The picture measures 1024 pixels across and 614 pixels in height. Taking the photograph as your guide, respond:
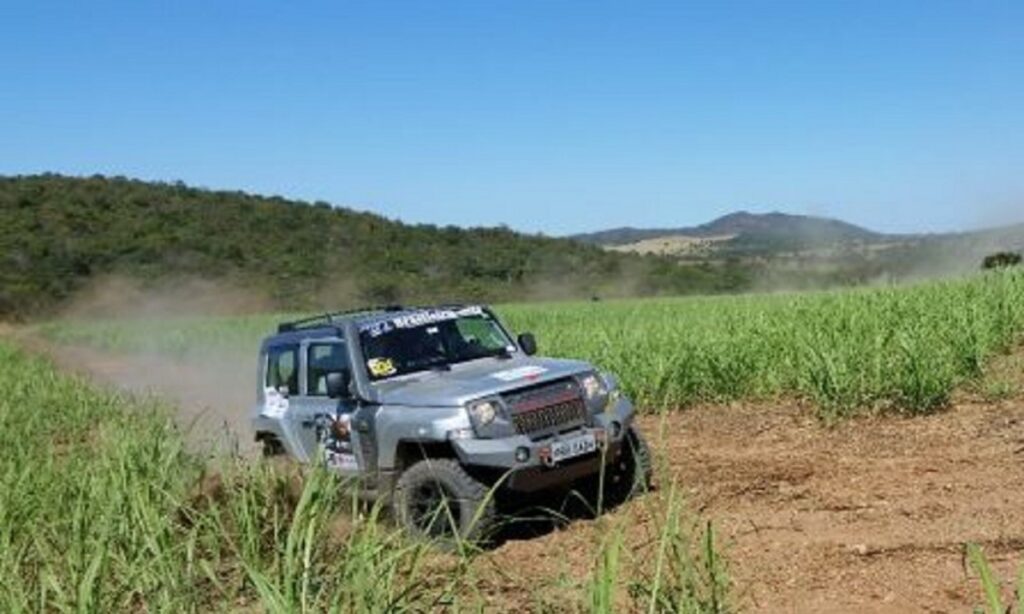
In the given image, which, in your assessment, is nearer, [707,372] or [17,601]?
[17,601]

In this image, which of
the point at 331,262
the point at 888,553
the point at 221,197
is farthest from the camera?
the point at 221,197

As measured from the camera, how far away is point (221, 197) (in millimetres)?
101500

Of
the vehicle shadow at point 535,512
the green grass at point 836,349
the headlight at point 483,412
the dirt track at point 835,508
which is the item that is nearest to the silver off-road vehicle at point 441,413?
the headlight at point 483,412

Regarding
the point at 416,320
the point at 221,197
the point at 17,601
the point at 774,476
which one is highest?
the point at 221,197

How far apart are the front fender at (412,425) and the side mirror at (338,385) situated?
40 centimetres

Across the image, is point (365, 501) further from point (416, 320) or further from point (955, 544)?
point (955, 544)

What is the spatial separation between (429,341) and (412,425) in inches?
50.9

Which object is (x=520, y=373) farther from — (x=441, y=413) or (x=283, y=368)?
(x=283, y=368)

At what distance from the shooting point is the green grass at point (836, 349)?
33.2 feet

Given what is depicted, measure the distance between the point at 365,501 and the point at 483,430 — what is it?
1.19m

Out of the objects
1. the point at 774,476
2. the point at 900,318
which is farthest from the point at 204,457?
the point at 900,318

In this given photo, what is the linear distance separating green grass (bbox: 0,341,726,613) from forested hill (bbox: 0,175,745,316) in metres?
61.2

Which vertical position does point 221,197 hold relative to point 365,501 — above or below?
above

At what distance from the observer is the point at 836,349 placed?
11117mm
